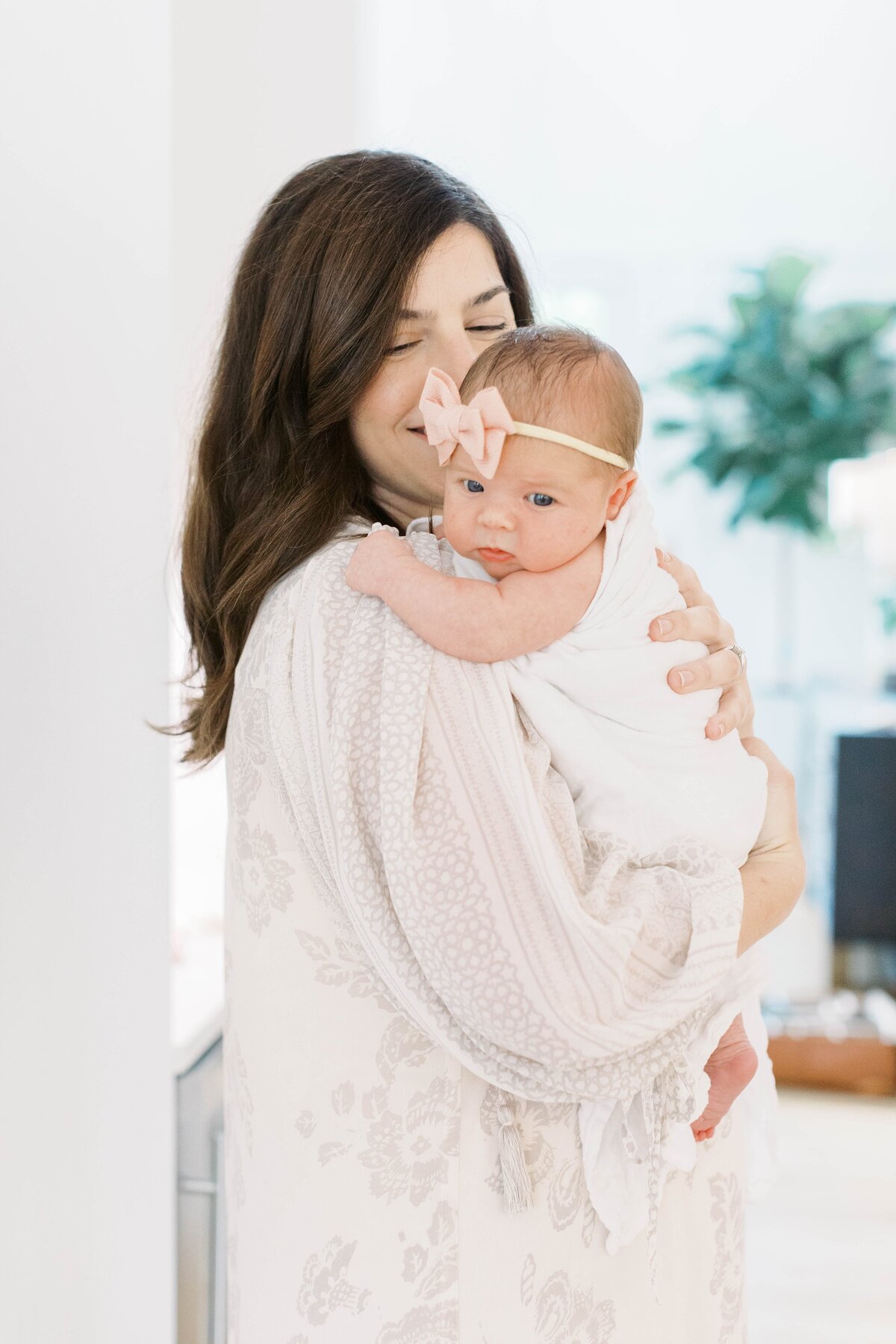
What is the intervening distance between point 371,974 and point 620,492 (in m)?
0.45

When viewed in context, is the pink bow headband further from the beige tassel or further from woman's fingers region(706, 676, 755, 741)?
the beige tassel

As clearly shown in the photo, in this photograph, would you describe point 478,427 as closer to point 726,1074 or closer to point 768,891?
point 768,891

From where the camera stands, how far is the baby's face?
914 millimetres

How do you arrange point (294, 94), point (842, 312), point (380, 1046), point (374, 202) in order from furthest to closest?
point (842, 312) < point (294, 94) < point (374, 202) < point (380, 1046)

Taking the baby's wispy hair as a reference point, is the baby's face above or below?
below

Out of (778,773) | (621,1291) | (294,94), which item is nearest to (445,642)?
(778,773)

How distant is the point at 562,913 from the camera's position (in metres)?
0.82

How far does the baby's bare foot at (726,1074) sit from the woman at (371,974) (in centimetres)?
6

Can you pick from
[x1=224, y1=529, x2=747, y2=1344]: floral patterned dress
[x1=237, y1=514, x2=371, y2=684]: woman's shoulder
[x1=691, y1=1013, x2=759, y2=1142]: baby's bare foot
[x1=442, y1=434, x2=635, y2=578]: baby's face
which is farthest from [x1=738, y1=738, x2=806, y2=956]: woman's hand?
[x1=237, y1=514, x2=371, y2=684]: woman's shoulder

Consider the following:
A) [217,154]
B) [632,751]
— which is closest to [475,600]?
[632,751]

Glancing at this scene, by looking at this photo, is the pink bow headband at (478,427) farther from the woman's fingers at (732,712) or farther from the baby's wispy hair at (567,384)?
→ the woman's fingers at (732,712)

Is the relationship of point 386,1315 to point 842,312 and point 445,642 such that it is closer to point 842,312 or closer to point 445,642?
point 445,642

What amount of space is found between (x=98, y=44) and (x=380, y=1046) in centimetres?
99

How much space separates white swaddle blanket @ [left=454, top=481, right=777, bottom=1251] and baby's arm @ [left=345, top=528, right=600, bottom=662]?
0.02m
